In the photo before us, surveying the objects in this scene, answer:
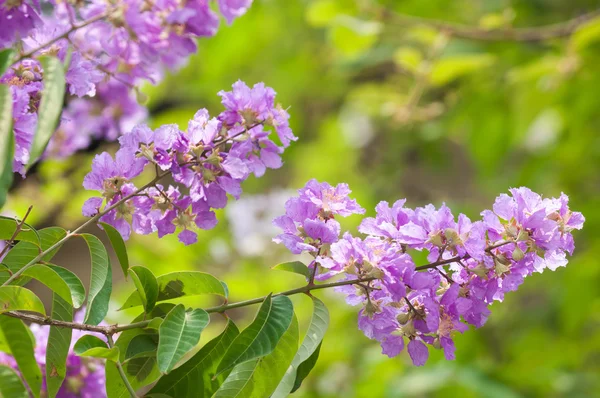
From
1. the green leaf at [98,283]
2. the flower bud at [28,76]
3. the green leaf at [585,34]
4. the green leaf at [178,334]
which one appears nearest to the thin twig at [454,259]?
the green leaf at [178,334]

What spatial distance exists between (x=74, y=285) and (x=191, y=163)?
0.17 meters

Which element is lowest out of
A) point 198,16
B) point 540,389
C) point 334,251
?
point 334,251

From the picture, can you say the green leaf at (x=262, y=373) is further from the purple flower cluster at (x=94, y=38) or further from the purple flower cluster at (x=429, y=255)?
the purple flower cluster at (x=94, y=38)

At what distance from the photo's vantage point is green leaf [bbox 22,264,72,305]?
0.71 meters

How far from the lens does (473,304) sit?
0.71 metres

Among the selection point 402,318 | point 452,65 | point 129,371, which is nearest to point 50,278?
point 129,371

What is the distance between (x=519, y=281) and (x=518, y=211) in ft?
0.23

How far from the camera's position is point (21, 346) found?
28.0 inches

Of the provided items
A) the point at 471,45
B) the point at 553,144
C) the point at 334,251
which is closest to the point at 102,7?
the point at 334,251

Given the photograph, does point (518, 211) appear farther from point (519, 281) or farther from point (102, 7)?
point (102, 7)

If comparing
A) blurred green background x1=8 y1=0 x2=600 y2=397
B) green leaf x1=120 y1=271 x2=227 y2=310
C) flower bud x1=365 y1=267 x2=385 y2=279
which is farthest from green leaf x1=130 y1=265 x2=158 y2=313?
blurred green background x1=8 y1=0 x2=600 y2=397

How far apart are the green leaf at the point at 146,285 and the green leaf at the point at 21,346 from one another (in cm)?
12

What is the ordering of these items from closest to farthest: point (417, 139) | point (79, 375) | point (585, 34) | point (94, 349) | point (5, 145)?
point (5, 145), point (94, 349), point (79, 375), point (585, 34), point (417, 139)

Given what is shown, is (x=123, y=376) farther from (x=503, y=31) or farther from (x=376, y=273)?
(x=503, y=31)
